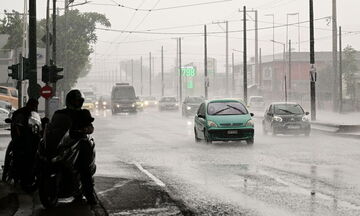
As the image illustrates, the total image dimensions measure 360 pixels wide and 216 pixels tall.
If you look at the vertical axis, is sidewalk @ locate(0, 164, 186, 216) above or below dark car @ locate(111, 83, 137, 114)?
below

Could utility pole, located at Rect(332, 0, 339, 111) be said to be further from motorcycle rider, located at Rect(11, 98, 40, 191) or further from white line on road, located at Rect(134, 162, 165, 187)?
motorcycle rider, located at Rect(11, 98, 40, 191)

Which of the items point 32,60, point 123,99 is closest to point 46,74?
point 32,60

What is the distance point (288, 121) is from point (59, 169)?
19.6 metres

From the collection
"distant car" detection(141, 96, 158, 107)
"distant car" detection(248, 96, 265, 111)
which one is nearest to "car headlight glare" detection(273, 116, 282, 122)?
"distant car" detection(248, 96, 265, 111)

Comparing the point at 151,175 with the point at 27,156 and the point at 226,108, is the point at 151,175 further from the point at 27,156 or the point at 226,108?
the point at 226,108

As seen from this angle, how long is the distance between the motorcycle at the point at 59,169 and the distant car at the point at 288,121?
1925 centimetres

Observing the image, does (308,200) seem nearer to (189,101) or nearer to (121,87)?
(189,101)

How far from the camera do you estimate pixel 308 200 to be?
9961mm

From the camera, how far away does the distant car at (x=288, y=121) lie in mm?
27828

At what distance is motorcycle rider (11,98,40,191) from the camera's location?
11.7 m

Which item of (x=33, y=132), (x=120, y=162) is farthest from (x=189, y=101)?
(x=33, y=132)

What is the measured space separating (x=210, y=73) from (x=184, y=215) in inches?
7098

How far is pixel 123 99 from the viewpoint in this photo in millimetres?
60062

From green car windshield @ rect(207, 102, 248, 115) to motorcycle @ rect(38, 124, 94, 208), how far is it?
14134 millimetres
